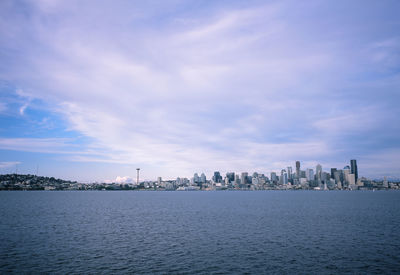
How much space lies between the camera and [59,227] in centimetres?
7631

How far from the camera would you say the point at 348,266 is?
4191 cm

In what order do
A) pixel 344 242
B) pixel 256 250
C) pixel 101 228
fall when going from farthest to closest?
pixel 101 228
pixel 344 242
pixel 256 250

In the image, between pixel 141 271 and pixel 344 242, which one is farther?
pixel 344 242

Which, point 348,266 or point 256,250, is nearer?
point 348,266

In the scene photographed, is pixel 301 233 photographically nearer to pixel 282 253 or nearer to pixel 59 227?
pixel 282 253

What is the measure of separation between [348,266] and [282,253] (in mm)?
11071

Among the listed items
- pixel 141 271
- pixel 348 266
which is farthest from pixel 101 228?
pixel 348 266

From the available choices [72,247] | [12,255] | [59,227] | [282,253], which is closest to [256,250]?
[282,253]

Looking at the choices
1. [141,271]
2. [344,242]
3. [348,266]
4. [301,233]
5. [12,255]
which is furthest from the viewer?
[301,233]

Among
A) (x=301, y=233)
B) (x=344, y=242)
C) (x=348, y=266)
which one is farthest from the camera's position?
(x=301, y=233)

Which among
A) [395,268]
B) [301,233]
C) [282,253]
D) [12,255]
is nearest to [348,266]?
[395,268]

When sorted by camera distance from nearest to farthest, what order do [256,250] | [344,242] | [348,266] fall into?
1. [348,266]
2. [256,250]
3. [344,242]

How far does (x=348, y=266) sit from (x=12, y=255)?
57.2m

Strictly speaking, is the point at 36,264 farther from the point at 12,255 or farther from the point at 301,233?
the point at 301,233
